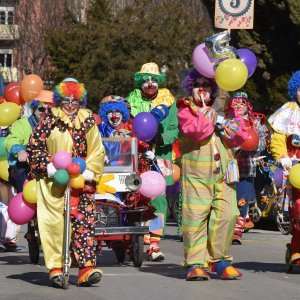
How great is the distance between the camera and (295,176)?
10.8 m

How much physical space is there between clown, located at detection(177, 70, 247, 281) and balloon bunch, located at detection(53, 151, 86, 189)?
105 centimetres

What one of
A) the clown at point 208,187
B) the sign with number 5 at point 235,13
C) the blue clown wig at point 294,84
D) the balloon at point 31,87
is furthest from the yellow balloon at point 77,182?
the sign with number 5 at point 235,13

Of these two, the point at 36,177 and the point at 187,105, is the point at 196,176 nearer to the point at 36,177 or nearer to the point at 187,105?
the point at 187,105

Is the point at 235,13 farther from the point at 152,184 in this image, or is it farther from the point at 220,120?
the point at 220,120

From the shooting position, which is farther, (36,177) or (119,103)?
(119,103)

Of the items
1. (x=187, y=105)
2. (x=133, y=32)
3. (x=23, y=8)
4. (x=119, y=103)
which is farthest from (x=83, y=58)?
(x=187, y=105)

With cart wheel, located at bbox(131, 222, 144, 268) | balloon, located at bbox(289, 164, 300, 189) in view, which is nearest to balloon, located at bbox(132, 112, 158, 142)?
cart wheel, located at bbox(131, 222, 144, 268)

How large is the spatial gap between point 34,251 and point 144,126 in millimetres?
1770

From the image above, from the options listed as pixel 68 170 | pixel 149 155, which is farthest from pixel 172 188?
pixel 68 170

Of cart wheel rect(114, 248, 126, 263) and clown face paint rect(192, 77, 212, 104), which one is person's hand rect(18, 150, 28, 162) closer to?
cart wheel rect(114, 248, 126, 263)

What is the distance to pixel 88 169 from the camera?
403 inches

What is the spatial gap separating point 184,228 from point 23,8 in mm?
37921

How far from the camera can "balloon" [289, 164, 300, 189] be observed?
10.8m

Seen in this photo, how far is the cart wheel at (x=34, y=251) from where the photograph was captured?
12.6 metres
